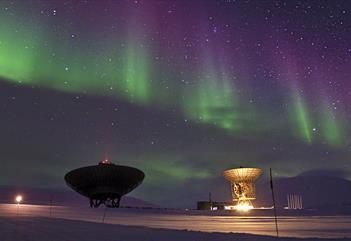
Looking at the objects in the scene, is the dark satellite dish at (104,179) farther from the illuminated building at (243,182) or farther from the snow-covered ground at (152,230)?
the snow-covered ground at (152,230)

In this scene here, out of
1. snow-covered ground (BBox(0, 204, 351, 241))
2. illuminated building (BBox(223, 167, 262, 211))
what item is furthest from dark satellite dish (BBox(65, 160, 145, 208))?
snow-covered ground (BBox(0, 204, 351, 241))

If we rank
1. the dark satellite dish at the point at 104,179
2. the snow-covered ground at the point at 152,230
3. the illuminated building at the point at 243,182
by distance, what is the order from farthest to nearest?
the illuminated building at the point at 243,182
the dark satellite dish at the point at 104,179
the snow-covered ground at the point at 152,230

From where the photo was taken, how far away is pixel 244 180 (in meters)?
90.6

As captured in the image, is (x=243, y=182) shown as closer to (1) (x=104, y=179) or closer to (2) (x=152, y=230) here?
(1) (x=104, y=179)

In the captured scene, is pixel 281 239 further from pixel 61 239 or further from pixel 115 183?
pixel 115 183

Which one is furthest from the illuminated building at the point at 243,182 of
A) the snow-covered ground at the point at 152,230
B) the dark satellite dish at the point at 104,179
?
the snow-covered ground at the point at 152,230

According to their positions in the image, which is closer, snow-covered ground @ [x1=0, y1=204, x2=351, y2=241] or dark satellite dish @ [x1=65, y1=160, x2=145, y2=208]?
snow-covered ground @ [x1=0, y1=204, x2=351, y2=241]

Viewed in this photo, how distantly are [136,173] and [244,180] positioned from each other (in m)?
25.2

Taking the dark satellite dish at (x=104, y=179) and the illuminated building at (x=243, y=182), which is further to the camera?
the illuminated building at (x=243, y=182)

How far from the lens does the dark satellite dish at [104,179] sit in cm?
7750

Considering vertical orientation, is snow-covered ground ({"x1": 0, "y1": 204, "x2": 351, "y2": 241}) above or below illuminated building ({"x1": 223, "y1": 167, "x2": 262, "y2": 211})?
below

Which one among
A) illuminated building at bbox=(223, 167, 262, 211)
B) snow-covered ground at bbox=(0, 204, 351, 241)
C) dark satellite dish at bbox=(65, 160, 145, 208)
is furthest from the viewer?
illuminated building at bbox=(223, 167, 262, 211)

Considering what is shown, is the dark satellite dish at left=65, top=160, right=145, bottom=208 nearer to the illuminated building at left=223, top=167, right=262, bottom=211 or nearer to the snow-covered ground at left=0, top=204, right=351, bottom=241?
the illuminated building at left=223, top=167, right=262, bottom=211

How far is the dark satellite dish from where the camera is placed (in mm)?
77500
